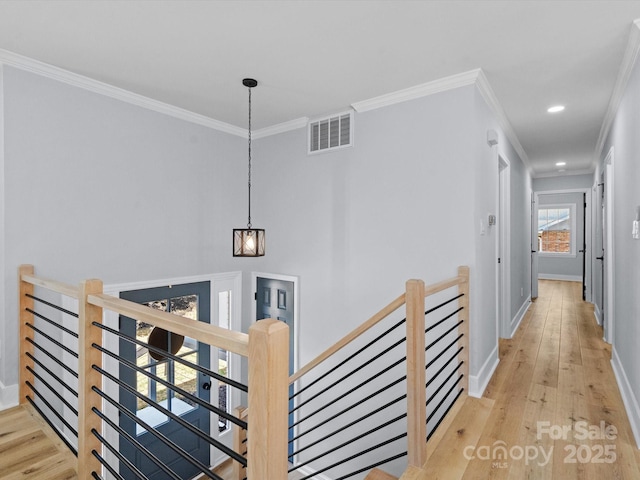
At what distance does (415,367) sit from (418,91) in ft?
7.31

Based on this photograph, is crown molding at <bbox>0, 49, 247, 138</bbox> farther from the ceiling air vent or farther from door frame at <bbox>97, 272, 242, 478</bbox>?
door frame at <bbox>97, 272, 242, 478</bbox>

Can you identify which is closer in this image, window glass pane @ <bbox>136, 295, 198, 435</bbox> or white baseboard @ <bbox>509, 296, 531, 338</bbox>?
window glass pane @ <bbox>136, 295, 198, 435</bbox>

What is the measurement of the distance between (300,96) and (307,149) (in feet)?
2.34

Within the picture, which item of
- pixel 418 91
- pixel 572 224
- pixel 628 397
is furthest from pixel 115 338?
pixel 572 224

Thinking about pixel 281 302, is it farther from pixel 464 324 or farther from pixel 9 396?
pixel 9 396

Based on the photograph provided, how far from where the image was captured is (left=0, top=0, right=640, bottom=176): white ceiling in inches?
77.3

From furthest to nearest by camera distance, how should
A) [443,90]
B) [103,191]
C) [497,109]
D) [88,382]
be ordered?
1. [497,109]
2. [103,191]
3. [443,90]
4. [88,382]

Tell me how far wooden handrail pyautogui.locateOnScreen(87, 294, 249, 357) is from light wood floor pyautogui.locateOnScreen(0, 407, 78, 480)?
1.06 metres

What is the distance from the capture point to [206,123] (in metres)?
3.75

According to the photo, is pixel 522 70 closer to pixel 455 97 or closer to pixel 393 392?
pixel 455 97

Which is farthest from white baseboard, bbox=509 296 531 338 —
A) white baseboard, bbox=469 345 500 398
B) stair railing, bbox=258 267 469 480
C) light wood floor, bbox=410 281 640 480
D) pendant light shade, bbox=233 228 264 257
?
pendant light shade, bbox=233 228 264 257

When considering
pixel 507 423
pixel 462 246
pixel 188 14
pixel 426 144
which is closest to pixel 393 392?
pixel 507 423

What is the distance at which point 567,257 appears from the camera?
27.7ft

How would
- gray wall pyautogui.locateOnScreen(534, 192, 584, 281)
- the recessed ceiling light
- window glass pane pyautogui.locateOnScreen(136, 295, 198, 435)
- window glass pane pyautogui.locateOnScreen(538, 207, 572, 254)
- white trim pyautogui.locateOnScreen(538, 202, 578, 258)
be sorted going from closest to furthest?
window glass pane pyautogui.locateOnScreen(136, 295, 198, 435) → the recessed ceiling light → gray wall pyautogui.locateOnScreen(534, 192, 584, 281) → white trim pyautogui.locateOnScreen(538, 202, 578, 258) → window glass pane pyautogui.locateOnScreen(538, 207, 572, 254)
